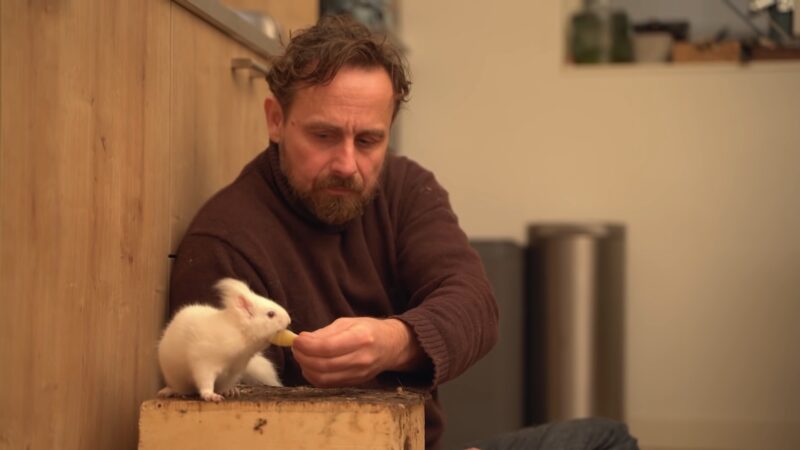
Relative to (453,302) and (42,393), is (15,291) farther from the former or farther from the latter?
(453,302)

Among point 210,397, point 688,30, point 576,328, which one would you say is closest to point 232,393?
point 210,397

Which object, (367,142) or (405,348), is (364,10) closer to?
(367,142)

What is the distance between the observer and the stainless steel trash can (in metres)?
3.33

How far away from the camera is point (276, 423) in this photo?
1064 mm

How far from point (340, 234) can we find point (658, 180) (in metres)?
2.22

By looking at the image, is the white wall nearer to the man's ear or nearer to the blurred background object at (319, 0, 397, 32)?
the blurred background object at (319, 0, 397, 32)

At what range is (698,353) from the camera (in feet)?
11.5

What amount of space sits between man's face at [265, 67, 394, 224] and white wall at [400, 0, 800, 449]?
2.15 meters

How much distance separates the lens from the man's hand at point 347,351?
1.11 m

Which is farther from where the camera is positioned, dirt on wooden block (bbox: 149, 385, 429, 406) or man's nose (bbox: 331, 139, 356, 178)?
man's nose (bbox: 331, 139, 356, 178)

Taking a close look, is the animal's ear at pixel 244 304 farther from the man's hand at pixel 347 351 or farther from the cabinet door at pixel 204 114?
the cabinet door at pixel 204 114

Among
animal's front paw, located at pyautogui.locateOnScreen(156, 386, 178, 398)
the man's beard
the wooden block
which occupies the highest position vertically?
the man's beard

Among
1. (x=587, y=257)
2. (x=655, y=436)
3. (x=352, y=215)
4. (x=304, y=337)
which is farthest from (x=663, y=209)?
(x=304, y=337)

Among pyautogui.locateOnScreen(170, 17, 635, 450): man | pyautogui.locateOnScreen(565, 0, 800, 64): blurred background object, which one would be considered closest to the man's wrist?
pyautogui.locateOnScreen(170, 17, 635, 450): man
